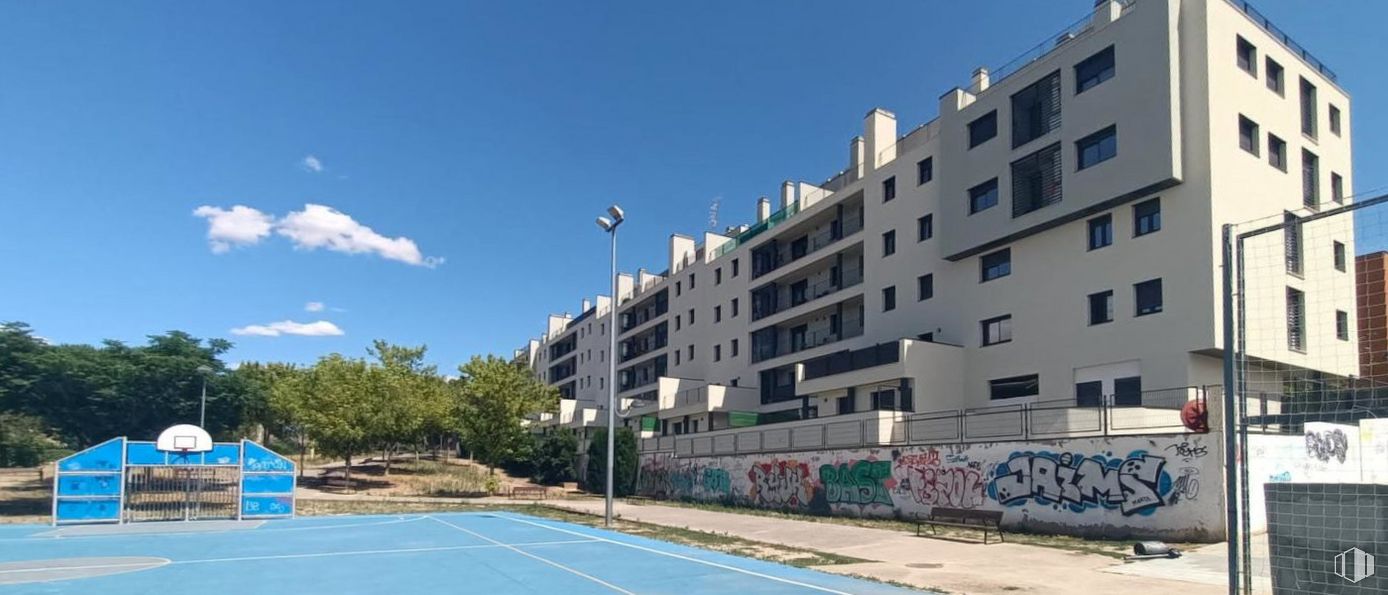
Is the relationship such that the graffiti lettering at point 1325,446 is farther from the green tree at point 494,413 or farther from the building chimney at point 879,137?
the green tree at point 494,413

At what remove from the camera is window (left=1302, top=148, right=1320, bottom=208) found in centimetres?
2970

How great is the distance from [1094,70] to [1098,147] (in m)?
2.80

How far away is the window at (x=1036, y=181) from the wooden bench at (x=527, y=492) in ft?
91.8

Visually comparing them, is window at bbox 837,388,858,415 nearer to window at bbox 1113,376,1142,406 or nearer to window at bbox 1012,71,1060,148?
window at bbox 1113,376,1142,406

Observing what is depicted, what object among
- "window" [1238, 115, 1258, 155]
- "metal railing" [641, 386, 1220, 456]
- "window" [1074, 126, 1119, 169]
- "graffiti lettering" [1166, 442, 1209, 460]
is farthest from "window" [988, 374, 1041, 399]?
"graffiti lettering" [1166, 442, 1209, 460]

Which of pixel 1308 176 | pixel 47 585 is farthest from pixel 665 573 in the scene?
pixel 1308 176

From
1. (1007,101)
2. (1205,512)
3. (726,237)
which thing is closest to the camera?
(1205,512)

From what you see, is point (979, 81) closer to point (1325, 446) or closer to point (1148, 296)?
point (1148, 296)

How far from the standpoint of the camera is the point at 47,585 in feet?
46.5

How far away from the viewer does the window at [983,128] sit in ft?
110

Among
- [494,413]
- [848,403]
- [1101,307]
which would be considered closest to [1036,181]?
[1101,307]

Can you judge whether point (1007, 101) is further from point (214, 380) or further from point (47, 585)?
point (214, 380)

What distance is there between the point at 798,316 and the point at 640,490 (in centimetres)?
1319

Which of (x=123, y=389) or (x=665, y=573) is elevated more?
(x=123, y=389)
